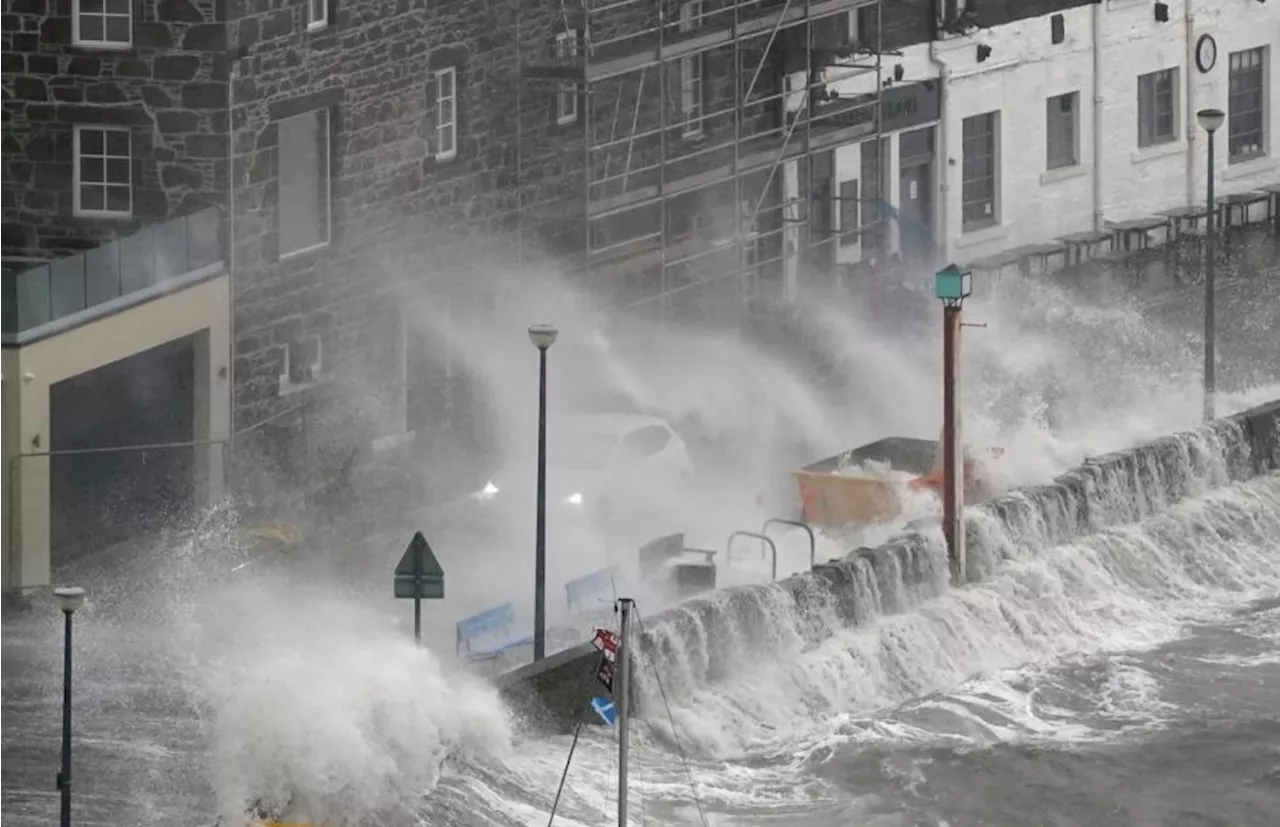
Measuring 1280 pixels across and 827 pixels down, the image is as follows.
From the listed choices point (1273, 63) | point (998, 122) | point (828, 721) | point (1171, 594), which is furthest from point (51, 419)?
point (1273, 63)

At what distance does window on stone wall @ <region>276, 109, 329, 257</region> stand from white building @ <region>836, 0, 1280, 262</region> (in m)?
12.1

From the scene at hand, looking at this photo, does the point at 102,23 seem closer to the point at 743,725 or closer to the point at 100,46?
the point at 100,46

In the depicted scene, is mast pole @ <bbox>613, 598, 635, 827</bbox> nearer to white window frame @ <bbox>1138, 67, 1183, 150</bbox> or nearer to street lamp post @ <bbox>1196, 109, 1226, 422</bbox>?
street lamp post @ <bbox>1196, 109, 1226, 422</bbox>

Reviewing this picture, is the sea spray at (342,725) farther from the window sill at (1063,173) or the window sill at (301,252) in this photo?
the window sill at (1063,173)

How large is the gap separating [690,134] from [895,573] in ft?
38.8

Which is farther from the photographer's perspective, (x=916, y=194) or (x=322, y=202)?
(x=916, y=194)

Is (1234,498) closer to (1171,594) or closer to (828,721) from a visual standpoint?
(1171,594)

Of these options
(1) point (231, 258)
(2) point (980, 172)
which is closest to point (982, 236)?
(2) point (980, 172)

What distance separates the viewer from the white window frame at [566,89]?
5662cm

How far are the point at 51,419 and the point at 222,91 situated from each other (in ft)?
14.0

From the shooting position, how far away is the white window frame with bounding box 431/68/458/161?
5466cm

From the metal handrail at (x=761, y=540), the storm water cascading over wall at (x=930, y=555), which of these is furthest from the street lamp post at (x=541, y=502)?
the metal handrail at (x=761, y=540)

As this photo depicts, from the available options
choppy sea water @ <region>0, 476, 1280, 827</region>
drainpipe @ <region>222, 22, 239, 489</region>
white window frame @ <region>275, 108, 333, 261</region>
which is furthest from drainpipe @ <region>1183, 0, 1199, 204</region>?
drainpipe @ <region>222, 22, 239, 489</region>

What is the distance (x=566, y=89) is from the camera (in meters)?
56.7
